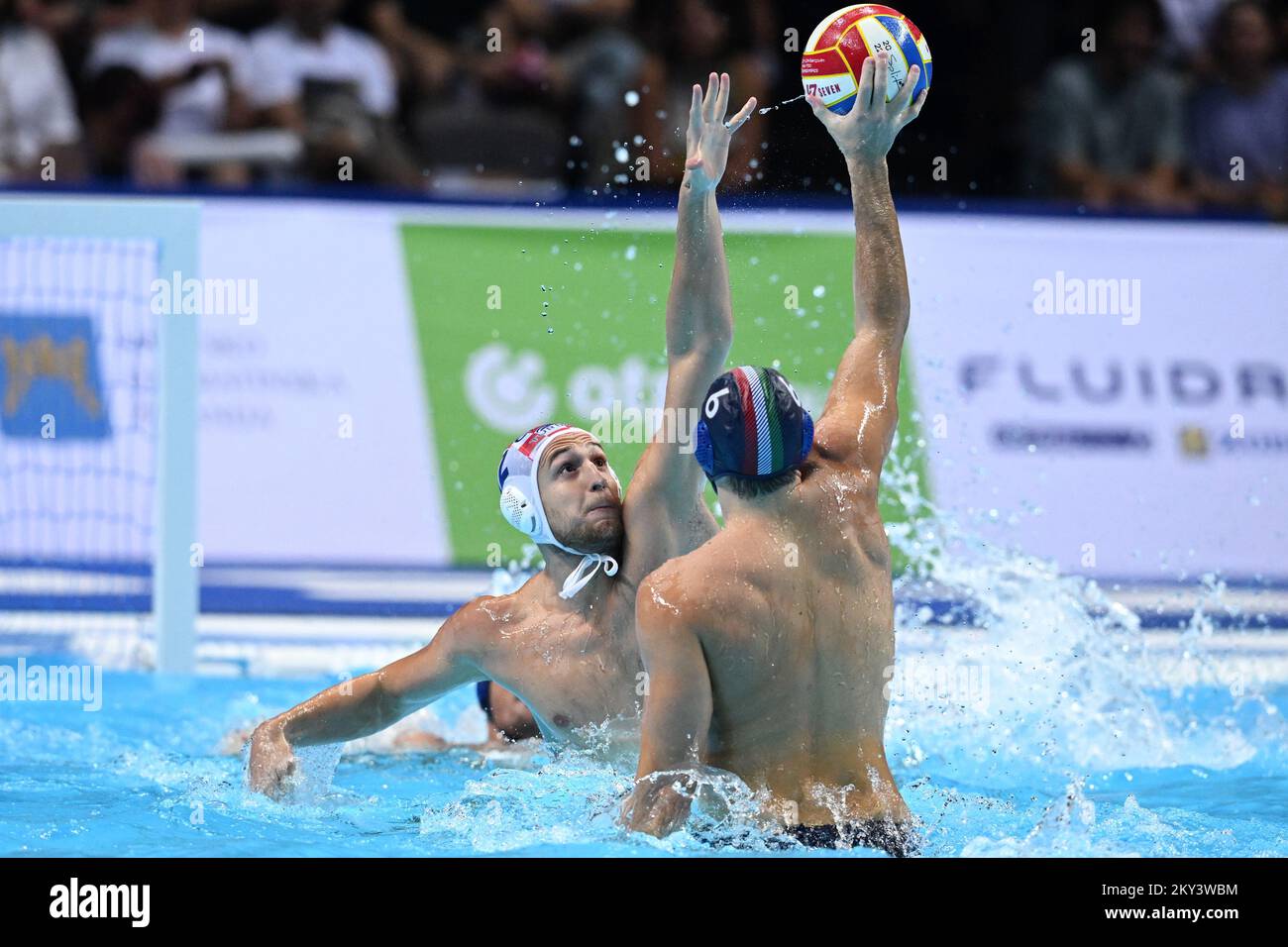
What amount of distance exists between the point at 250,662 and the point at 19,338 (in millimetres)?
1706

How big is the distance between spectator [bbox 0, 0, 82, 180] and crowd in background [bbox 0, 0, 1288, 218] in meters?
0.01

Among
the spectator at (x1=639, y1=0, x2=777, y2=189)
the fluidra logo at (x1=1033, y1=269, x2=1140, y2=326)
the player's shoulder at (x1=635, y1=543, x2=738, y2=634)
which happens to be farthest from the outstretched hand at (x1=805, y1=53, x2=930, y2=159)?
the spectator at (x1=639, y1=0, x2=777, y2=189)

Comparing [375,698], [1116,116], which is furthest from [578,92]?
[375,698]

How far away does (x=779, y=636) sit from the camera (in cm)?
356

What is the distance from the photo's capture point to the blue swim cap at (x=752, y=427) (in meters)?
3.51

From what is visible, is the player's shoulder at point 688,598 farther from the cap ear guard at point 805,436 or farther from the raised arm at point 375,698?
the raised arm at point 375,698

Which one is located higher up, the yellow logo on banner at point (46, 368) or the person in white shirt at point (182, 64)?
the person in white shirt at point (182, 64)

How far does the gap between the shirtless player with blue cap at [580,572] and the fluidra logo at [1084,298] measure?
4101 mm

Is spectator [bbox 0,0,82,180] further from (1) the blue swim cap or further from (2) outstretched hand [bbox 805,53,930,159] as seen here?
(1) the blue swim cap

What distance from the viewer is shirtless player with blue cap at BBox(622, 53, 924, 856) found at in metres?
3.49

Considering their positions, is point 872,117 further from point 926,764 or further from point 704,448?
point 926,764
